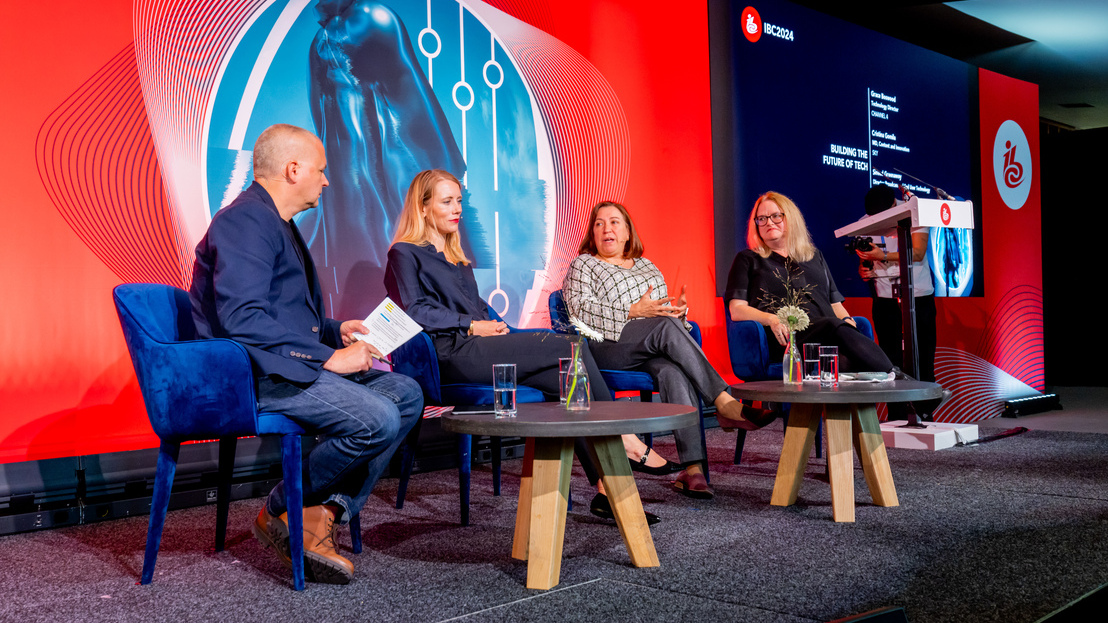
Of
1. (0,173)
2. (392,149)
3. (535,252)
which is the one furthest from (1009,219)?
(0,173)

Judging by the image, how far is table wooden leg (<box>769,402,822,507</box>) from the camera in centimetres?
303

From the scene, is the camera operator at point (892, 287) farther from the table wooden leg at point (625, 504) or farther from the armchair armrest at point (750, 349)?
the table wooden leg at point (625, 504)

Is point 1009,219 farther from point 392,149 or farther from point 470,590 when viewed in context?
point 470,590

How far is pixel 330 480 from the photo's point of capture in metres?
2.21

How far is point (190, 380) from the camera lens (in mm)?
2100

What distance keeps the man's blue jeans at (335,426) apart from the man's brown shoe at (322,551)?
1.6 inches

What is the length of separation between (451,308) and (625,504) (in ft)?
4.33

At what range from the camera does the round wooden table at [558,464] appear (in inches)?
78.5

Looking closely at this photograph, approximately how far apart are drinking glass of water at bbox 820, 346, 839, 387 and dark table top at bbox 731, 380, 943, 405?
87 millimetres

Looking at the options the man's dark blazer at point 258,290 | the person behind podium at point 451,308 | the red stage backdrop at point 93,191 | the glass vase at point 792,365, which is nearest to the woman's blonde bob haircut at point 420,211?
the person behind podium at point 451,308

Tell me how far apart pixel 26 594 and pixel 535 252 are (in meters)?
3.00

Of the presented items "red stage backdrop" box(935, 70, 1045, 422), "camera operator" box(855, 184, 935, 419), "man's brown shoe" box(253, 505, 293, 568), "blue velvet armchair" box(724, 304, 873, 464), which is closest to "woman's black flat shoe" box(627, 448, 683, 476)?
"blue velvet armchair" box(724, 304, 873, 464)

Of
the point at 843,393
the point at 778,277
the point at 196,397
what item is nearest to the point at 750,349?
the point at 778,277

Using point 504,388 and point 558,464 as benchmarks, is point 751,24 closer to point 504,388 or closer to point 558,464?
point 504,388
